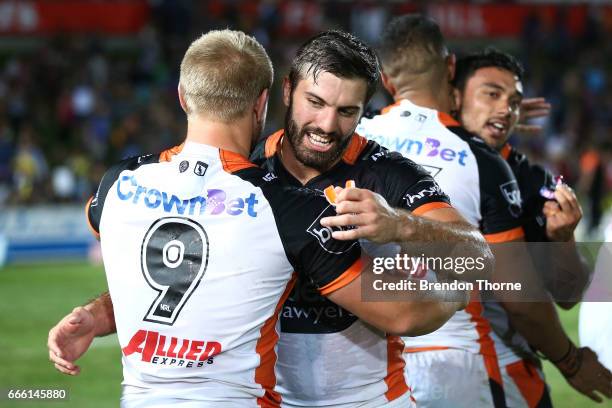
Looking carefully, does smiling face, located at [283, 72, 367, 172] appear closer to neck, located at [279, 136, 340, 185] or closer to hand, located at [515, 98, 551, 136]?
neck, located at [279, 136, 340, 185]

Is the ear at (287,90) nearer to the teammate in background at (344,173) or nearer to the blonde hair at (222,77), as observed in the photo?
the teammate in background at (344,173)

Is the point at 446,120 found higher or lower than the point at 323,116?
higher

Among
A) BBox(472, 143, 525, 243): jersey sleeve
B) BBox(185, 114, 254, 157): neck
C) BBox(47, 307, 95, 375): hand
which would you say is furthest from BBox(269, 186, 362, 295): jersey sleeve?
BBox(472, 143, 525, 243): jersey sleeve

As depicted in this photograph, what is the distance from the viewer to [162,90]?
22.1m

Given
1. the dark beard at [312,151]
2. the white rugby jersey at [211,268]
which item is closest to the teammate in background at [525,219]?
the dark beard at [312,151]

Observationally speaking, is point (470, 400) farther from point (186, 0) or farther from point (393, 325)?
point (186, 0)

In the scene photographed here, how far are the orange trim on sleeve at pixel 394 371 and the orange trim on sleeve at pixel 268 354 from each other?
1.74ft

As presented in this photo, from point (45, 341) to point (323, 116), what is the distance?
23.4 feet

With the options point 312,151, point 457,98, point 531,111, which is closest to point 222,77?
point 312,151

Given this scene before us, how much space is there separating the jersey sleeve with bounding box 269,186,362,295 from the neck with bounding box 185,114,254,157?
294 millimetres

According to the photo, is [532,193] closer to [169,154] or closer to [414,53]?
[414,53]

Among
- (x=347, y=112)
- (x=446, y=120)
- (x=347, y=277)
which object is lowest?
(x=347, y=277)

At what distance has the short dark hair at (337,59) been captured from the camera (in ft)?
12.4

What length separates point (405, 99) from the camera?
4.93 meters
